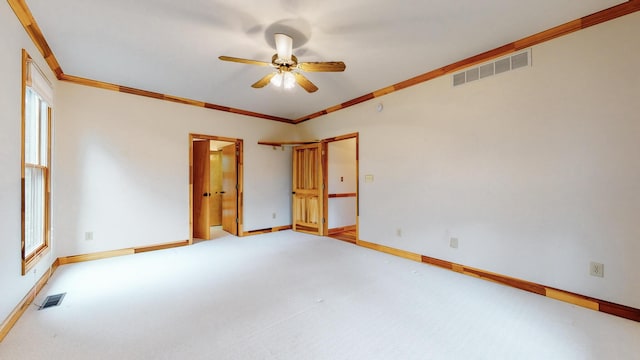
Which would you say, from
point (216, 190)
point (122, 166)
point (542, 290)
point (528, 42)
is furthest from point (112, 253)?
point (528, 42)

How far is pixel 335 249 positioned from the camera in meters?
4.12

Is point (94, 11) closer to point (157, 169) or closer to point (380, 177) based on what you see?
point (157, 169)

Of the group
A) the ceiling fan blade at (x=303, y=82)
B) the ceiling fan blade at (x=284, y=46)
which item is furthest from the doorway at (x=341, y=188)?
the ceiling fan blade at (x=284, y=46)

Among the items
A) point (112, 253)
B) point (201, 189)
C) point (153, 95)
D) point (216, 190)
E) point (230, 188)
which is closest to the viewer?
point (112, 253)

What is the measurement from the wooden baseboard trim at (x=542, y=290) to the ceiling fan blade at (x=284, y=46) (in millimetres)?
2997

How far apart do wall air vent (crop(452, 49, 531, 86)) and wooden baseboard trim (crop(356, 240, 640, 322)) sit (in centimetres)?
223

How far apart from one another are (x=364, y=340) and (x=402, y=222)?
2.23m

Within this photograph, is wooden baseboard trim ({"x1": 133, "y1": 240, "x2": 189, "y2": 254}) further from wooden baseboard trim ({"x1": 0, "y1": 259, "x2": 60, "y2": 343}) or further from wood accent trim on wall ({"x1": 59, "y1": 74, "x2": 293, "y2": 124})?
wood accent trim on wall ({"x1": 59, "y1": 74, "x2": 293, "y2": 124})

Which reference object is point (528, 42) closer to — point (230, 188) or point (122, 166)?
point (230, 188)

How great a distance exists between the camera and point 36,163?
283 centimetres

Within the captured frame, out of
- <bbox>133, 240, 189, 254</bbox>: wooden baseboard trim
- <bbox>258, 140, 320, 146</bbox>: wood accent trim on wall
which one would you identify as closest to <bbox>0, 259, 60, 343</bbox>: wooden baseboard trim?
<bbox>133, 240, 189, 254</bbox>: wooden baseboard trim

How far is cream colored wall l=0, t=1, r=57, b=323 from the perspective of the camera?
1.83 metres

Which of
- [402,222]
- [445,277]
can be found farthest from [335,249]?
[445,277]

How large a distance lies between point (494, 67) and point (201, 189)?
4983 mm
